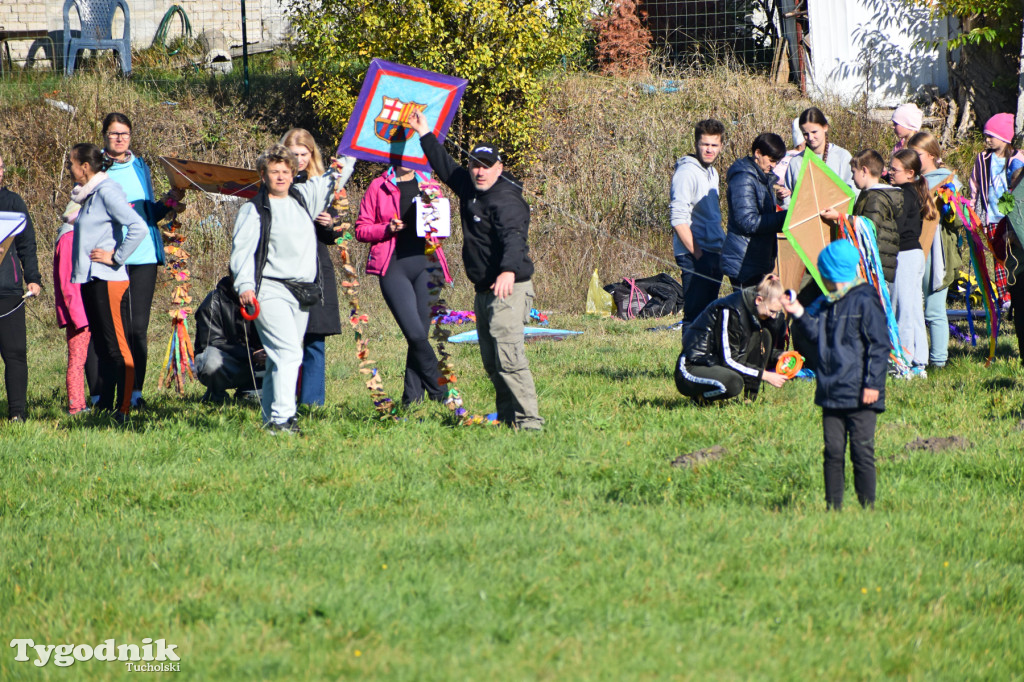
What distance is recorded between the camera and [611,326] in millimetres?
12305

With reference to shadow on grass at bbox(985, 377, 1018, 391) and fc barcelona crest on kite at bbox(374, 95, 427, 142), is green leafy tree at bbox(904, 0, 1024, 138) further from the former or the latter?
fc barcelona crest on kite at bbox(374, 95, 427, 142)

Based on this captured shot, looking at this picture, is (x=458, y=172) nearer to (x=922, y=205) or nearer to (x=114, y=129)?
(x=114, y=129)

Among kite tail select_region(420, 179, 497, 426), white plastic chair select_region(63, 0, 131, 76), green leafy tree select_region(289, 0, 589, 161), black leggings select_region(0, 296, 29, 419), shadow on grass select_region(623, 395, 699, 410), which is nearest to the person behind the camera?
kite tail select_region(420, 179, 497, 426)

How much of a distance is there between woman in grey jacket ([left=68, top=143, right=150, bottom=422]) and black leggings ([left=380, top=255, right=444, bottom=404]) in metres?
1.71

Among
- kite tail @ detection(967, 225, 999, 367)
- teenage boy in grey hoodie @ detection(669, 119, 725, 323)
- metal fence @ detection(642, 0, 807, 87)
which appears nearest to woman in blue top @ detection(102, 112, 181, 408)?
teenage boy in grey hoodie @ detection(669, 119, 725, 323)

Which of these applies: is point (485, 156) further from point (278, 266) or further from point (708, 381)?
point (708, 381)

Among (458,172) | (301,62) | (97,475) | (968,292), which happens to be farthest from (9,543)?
(301,62)

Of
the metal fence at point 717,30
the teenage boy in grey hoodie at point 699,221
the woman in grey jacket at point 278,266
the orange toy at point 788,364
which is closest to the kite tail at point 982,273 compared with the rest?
the teenage boy in grey hoodie at point 699,221

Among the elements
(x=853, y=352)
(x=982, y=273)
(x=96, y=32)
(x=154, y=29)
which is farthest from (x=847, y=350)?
(x=154, y=29)

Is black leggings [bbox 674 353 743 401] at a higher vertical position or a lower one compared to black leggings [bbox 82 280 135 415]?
lower

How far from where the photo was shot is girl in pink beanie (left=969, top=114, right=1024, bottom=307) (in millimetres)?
8258

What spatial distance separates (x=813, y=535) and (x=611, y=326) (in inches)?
297

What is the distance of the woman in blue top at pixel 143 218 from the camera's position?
Result: 7.53m

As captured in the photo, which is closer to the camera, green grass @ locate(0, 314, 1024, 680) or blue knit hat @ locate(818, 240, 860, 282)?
green grass @ locate(0, 314, 1024, 680)
